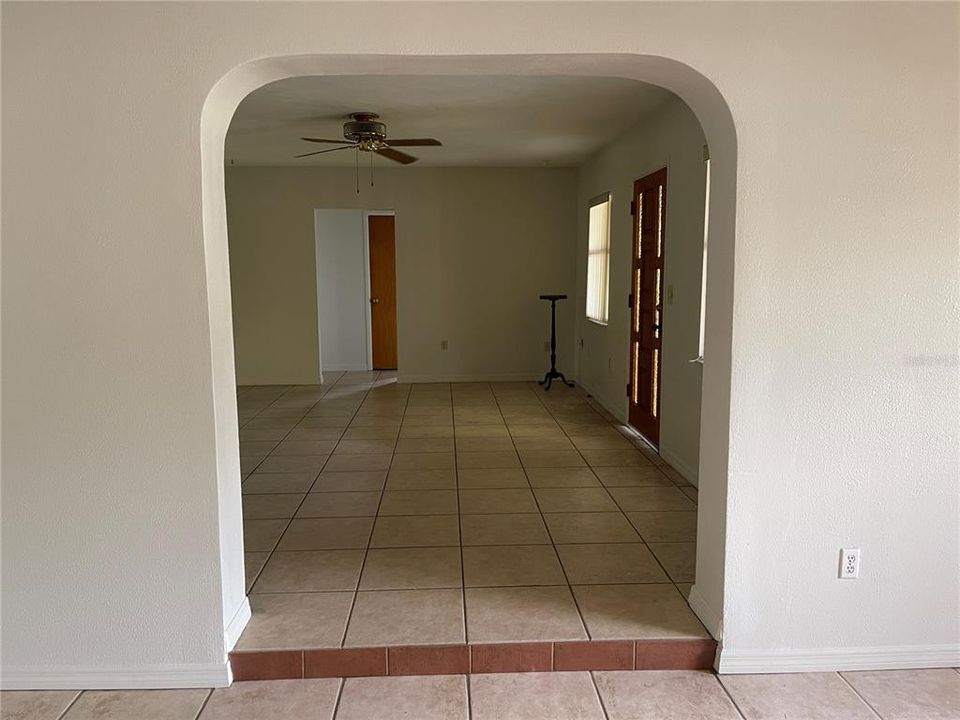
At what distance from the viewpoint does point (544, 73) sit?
2.30 m

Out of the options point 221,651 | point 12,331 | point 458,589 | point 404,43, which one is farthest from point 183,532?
point 404,43

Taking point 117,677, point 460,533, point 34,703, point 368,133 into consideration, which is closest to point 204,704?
point 117,677

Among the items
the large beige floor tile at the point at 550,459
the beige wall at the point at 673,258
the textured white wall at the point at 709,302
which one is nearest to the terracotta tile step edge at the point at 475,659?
the textured white wall at the point at 709,302

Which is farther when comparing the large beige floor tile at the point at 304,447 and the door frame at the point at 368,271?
the door frame at the point at 368,271

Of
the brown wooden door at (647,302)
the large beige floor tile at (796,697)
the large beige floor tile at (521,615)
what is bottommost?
the large beige floor tile at (796,697)

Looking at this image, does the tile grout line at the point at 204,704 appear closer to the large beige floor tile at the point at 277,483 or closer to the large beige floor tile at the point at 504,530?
the large beige floor tile at the point at 504,530

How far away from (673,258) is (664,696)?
110 inches

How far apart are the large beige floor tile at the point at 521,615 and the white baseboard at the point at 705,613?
0.43m

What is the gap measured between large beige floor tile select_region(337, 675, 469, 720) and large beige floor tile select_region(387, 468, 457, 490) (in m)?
1.70

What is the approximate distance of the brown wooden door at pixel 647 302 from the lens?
470 cm

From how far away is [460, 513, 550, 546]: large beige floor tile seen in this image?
3.21 metres

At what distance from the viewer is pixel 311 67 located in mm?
2199

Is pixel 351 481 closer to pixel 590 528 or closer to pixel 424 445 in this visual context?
pixel 424 445

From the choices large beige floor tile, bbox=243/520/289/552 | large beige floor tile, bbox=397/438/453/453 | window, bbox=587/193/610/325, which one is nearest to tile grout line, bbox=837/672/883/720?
large beige floor tile, bbox=243/520/289/552
